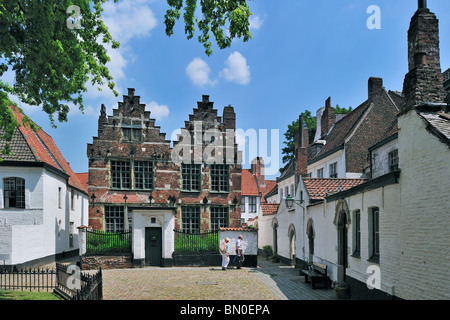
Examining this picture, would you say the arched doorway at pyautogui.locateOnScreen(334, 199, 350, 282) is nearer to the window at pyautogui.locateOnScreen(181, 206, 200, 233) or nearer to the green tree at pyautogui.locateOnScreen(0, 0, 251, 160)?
the green tree at pyautogui.locateOnScreen(0, 0, 251, 160)

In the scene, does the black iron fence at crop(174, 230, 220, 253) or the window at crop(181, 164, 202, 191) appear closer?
the black iron fence at crop(174, 230, 220, 253)

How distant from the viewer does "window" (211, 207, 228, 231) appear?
83.9 ft

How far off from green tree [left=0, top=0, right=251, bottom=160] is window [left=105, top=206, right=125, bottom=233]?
1327 cm

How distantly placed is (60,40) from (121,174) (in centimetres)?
1602

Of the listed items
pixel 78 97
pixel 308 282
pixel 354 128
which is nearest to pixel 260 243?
pixel 354 128

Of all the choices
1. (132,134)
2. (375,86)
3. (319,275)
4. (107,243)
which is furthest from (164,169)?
(375,86)

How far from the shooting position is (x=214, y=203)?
83.7 feet

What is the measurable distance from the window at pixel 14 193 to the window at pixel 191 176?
32.7 ft

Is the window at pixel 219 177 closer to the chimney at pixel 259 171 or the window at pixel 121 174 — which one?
the window at pixel 121 174

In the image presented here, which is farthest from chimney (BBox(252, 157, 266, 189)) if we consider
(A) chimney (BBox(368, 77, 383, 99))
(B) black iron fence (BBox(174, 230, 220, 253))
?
(B) black iron fence (BBox(174, 230, 220, 253))

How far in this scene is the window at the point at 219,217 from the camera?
25.6 meters

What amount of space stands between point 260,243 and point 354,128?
11.8 meters

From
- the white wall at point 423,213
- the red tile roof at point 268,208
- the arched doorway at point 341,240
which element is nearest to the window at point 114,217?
the red tile roof at point 268,208
